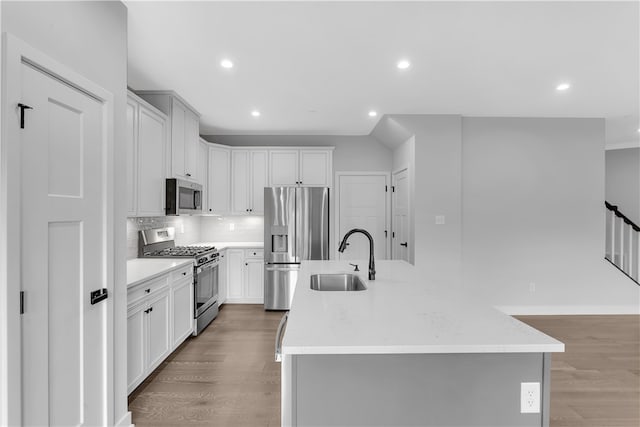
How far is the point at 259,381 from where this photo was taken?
104 inches

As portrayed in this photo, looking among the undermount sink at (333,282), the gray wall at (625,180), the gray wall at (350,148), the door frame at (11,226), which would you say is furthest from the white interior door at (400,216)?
the gray wall at (625,180)

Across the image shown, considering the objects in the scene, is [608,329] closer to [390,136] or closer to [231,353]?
[390,136]

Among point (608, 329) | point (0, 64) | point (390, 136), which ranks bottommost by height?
point (608, 329)

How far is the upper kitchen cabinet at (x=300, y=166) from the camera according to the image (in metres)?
4.96

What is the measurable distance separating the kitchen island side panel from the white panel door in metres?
1.09

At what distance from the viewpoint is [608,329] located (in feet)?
12.6

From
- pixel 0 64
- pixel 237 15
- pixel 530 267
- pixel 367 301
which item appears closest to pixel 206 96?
pixel 237 15

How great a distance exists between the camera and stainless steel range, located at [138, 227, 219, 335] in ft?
11.4

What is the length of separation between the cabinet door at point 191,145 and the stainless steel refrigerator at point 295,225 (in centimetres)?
101

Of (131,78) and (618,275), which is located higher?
(131,78)

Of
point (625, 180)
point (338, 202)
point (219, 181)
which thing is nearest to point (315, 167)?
point (338, 202)

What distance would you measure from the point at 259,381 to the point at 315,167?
311 centimetres

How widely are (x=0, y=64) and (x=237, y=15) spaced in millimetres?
1256

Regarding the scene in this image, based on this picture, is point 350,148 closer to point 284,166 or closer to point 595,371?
point 284,166
